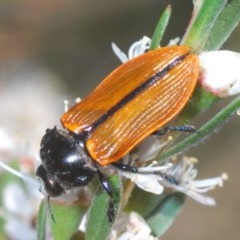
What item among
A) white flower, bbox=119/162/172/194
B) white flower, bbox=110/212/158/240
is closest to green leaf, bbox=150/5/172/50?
white flower, bbox=119/162/172/194

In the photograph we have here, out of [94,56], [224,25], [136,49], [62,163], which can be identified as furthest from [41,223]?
[94,56]

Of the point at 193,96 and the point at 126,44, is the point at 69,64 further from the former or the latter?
the point at 193,96

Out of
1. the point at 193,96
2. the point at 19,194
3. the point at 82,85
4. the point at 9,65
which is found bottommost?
the point at 193,96

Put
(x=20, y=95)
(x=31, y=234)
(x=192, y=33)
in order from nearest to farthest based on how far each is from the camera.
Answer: (x=192, y=33) < (x=31, y=234) < (x=20, y=95)

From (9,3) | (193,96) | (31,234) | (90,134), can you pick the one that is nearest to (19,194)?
(31,234)

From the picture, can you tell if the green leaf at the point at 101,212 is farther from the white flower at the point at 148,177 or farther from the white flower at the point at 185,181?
the white flower at the point at 185,181

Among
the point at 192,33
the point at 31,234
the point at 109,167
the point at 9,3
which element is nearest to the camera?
the point at 192,33

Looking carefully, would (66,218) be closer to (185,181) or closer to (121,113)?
(121,113)

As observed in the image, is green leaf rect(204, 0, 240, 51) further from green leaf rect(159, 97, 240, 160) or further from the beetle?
green leaf rect(159, 97, 240, 160)
